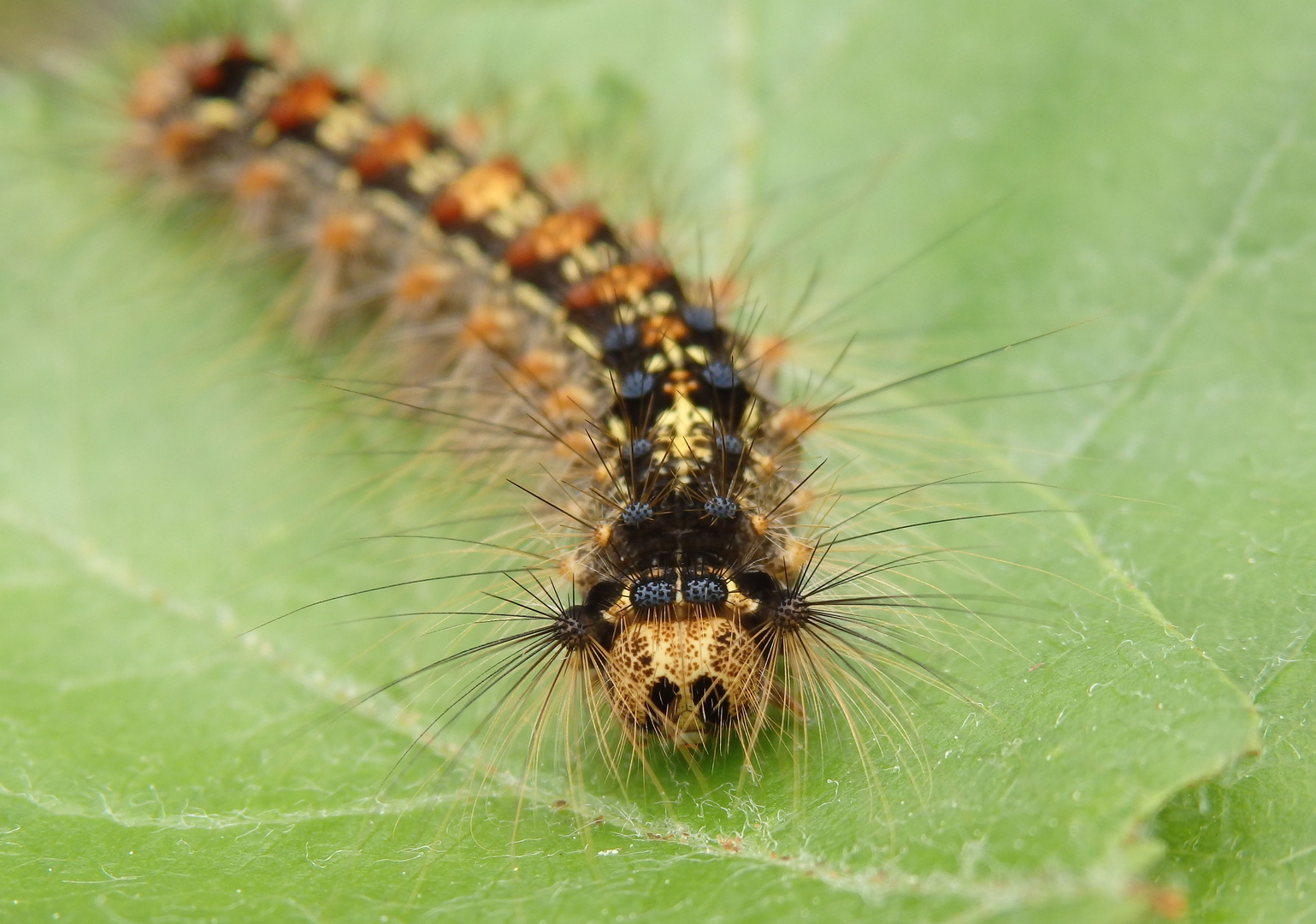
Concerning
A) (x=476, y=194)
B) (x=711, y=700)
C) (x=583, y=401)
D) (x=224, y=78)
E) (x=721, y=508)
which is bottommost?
(x=711, y=700)

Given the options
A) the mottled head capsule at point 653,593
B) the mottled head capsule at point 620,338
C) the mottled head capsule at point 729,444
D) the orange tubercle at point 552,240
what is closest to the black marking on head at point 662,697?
the mottled head capsule at point 653,593

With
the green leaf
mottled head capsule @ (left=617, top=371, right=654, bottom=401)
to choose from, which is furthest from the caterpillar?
the green leaf

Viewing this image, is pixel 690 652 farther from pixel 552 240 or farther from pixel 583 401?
pixel 552 240

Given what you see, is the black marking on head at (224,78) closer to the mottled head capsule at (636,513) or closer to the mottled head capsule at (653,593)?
the mottled head capsule at (636,513)

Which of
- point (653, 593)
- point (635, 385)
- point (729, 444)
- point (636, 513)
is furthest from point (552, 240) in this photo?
point (653, 593)

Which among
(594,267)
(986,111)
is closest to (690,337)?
(594,267)

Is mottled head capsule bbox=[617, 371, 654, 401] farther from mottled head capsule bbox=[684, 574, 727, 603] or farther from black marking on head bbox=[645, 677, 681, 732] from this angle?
black marking on head bbox=[645, 677, 681, 732]
